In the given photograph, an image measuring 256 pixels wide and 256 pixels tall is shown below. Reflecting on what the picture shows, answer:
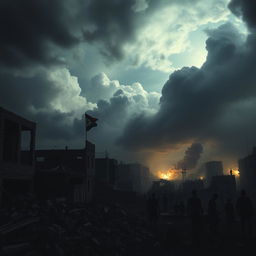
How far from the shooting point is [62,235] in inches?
465

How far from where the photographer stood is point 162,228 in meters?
18.5

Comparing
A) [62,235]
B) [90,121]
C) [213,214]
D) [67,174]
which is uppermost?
[90,121]

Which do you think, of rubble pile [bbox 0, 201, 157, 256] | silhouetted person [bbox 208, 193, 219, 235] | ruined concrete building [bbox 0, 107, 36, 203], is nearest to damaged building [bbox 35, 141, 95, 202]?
ruined concrete building [bbox 0, 107, 36, 203]

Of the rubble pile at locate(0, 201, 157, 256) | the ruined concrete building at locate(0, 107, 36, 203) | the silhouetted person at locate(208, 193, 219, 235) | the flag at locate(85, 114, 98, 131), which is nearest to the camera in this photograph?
the rubble pile at locate(0, 201, 157, 256)

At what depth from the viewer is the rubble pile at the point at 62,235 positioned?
976 cm

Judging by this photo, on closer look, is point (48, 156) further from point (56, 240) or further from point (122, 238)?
point (56, 240)

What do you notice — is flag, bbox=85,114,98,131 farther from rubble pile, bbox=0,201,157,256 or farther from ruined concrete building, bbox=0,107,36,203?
rubble pile, bbox=0,201,157,256

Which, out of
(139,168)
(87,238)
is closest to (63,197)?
(87,238)

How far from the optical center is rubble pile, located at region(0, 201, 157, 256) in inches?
384

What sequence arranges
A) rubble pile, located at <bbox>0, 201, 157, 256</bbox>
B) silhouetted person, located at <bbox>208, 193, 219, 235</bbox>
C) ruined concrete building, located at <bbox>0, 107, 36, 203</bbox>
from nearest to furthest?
rubble pile, located at <bbox>0, 201, 157, 256</bbox>
silhouetted person, located at <bbox>208, 193, 219, 235</bbox>
ruined concrete building, located at <bbox>0, 107, 36, 203</bbox>

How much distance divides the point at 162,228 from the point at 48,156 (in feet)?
81.1

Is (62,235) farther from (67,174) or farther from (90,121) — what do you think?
(90,121)

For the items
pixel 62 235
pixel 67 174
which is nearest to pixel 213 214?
pixel 62 235

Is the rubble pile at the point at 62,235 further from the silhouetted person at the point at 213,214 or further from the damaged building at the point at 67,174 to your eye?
the damaged building at the point at 67,174
